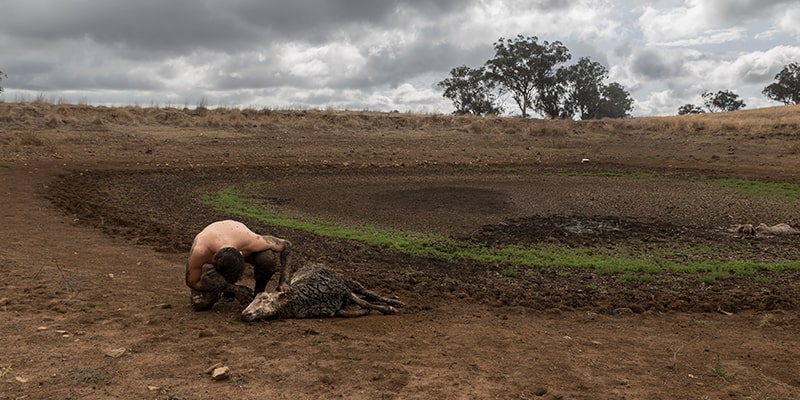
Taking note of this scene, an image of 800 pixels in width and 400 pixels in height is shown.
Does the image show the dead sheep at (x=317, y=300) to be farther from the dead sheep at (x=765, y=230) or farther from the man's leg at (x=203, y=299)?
the dead sheep at (x=765, y=230)

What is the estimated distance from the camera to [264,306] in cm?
619

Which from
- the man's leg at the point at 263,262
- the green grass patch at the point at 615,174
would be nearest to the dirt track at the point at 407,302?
the man's leg at the point at 263,262

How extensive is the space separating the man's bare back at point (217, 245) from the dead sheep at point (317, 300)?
0.60ft

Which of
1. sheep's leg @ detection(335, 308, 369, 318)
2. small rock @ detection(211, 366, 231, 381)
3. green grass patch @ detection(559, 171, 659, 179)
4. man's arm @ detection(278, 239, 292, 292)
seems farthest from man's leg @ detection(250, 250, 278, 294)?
green grass patch @ detection(559, 171, 659, 179)

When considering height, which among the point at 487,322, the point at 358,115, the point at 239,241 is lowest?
the point at 487,322

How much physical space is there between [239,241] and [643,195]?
44.4 ft

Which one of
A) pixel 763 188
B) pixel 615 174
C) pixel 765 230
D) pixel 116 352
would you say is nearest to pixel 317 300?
pixel 116 352

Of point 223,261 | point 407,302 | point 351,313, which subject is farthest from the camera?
point 407,302

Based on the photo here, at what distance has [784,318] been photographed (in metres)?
7.26

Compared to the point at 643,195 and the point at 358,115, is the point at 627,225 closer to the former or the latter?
the point at 643,195

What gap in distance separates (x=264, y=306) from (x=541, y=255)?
5.55 metres

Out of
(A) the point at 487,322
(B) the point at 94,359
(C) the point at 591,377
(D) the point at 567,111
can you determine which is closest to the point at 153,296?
(B) the point at 94,359

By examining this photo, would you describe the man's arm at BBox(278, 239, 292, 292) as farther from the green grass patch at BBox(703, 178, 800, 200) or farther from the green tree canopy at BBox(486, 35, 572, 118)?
the green tree canopy at BBox(486, 35, 572, 118)

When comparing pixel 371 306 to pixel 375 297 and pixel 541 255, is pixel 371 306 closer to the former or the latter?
pixel 375 297
